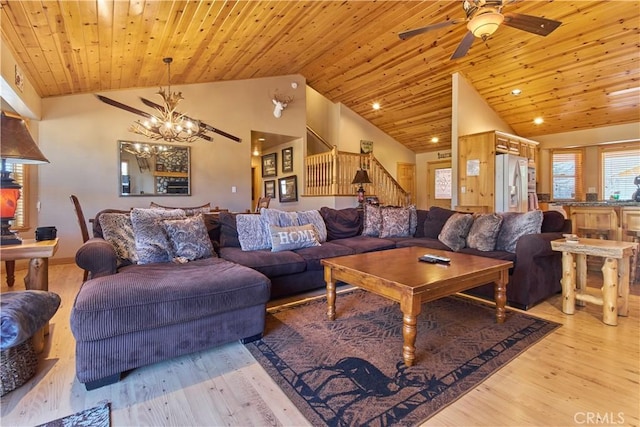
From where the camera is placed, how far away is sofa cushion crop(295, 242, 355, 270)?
331 cm

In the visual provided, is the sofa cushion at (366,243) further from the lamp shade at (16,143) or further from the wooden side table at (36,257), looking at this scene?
the lamp shade at (16,143)

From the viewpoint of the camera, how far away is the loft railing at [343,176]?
21.8ft

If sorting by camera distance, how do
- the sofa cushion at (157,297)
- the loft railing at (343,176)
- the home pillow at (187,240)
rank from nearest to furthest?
the sofa cushion at (157,297)
the home pillow at (187,240)
the loft railing at (343,176)

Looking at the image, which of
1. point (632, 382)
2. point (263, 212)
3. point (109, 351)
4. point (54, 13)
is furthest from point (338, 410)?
point (54, 13)

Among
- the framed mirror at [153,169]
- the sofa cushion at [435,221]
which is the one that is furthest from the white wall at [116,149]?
the sofa cushion at [435,221]

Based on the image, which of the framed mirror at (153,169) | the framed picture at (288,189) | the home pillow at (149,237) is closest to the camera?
the home pillow at (149,237)

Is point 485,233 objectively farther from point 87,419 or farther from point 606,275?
point 87,419

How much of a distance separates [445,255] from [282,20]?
363 centimetres

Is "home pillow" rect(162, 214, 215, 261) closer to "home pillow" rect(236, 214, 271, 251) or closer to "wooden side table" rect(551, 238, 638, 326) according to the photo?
"home pillow" rect(236, 214, 271, 251)

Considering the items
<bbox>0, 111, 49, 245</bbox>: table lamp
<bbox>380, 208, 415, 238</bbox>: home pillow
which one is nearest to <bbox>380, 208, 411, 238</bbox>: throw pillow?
<bbox>380, 208, 415, 238</bbox>: home pillow

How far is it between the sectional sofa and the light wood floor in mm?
146

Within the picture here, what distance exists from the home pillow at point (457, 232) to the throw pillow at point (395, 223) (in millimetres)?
651

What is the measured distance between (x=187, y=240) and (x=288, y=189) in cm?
509

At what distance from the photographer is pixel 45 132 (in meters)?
4.75
